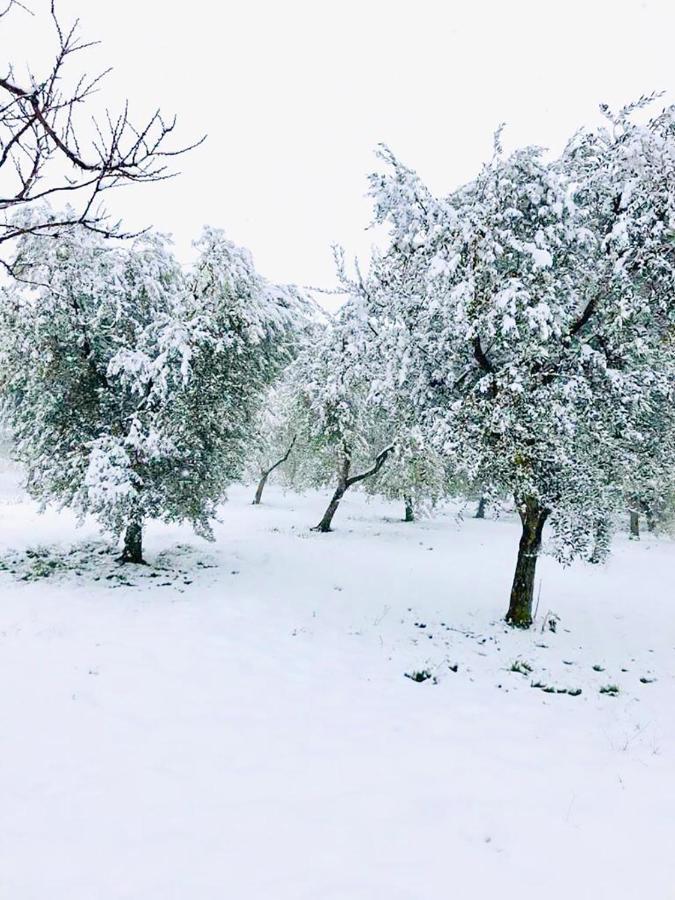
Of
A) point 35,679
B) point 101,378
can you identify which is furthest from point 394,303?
point 35,679

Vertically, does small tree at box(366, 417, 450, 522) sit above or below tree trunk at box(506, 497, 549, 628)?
above

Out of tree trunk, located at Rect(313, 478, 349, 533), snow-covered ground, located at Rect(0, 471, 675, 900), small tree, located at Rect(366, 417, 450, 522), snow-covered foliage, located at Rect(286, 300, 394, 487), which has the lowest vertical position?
snow-covered ground, located at Rect(0, 471, 675, 900)

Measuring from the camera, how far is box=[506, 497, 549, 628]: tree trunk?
34.4ft

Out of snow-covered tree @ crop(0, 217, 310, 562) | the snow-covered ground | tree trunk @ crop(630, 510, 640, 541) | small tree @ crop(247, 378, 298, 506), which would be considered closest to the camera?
the snow-covered ground

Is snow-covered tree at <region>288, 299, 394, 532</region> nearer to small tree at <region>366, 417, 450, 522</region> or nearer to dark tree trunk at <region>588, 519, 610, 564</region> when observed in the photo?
small tree at <region>366, 417, 450, 522</region>

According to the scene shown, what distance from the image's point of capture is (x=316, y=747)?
5.51 metres

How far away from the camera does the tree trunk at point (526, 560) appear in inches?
413

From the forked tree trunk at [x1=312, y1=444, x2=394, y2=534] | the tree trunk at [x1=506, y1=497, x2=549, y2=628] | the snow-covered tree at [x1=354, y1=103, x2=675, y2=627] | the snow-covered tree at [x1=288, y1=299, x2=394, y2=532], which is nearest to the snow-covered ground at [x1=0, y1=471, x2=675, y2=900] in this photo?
the tree trunk at [x1=506, y1=497, x2=549, y2=628]

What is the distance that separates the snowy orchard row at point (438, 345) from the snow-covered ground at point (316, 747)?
7.54 ft

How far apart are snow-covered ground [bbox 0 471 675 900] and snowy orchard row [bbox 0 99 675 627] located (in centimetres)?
230

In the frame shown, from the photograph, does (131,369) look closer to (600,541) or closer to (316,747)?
(316,747)

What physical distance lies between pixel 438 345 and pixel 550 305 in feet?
7.24

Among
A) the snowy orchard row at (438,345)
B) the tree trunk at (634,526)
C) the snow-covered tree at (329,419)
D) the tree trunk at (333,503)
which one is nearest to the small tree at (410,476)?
the snow-covered tree at (329,419)

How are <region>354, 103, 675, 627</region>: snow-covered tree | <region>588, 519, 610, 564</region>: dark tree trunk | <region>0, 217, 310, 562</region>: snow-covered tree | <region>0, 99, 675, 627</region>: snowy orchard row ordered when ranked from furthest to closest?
1. <region>0, 217, 310, 562</region>: snow-covered tree
2. <region>588, 519, 610, 564</region>: dark tree trunk
3. <region>0, 99, 675, 627</region>: snowy orchard row
4. <region>354, 103, 675, 627</region>: snow-covered tree
